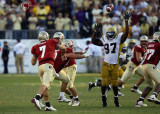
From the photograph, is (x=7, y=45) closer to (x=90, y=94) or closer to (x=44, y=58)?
(x=90, y=94)

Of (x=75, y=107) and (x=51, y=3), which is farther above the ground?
(x=51, y=3)

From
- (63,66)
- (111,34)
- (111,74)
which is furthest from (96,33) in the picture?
(63,66)

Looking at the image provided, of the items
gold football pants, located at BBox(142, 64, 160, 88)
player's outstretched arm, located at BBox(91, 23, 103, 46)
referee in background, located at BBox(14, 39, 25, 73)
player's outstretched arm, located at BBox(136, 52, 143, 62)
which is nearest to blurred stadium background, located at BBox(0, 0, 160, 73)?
referee in background, located at BBox(14, 39, 25, 73)

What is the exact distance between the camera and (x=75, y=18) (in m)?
25.2

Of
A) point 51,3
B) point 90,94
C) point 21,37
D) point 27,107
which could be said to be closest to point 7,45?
point 21,37

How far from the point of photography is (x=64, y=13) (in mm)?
26031

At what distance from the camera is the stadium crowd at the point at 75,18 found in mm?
24672

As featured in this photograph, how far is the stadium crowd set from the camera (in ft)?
80.9

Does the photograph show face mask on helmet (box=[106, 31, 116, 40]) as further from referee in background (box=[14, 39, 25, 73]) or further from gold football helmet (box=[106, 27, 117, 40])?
referee in background (box=[14, 39, 25, 73])

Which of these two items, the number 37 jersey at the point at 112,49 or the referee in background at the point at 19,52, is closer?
the number 37 jersey at the point at 112,49

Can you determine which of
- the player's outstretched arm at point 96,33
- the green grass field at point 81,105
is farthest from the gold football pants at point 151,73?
the player's outstretched arm at point 96,33

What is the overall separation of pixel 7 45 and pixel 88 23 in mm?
4663

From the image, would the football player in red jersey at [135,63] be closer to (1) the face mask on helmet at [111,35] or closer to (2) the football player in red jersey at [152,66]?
(2) the football player in red jersey at [152,66]

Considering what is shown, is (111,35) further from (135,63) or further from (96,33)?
(135,63)
